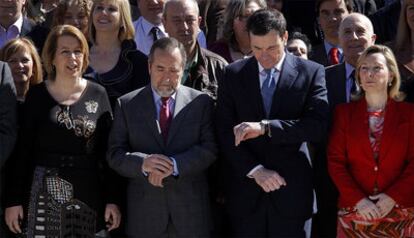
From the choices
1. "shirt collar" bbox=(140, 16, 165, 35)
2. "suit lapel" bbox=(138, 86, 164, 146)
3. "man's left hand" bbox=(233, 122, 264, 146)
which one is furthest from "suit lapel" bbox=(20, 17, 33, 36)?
"man's left hand" bbox=(233, 122, 264, 146)

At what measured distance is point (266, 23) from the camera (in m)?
A: 5.14

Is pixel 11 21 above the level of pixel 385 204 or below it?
above

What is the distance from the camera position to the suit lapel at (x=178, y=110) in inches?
210

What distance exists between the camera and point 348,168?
17.4 ft

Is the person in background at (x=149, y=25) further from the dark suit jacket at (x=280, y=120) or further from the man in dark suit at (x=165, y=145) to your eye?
the dark suit jacket at (x=280, y=120)

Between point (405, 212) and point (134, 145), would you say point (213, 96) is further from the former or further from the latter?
point (405, 212)

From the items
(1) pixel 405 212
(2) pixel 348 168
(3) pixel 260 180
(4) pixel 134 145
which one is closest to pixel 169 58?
(4) pixel 134 145

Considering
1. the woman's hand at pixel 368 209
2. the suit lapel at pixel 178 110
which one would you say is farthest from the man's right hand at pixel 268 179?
the suit lapel at pixel 178 110

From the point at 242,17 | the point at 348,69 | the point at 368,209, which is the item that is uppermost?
the point at 242,17

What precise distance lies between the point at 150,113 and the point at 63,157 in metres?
0.64

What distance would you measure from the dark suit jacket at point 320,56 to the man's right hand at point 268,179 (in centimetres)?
185

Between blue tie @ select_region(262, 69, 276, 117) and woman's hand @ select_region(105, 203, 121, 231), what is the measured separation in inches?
47.0

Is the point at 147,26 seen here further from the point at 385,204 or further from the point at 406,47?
the point at 385,204

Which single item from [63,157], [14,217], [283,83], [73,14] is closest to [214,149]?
[283,83]
